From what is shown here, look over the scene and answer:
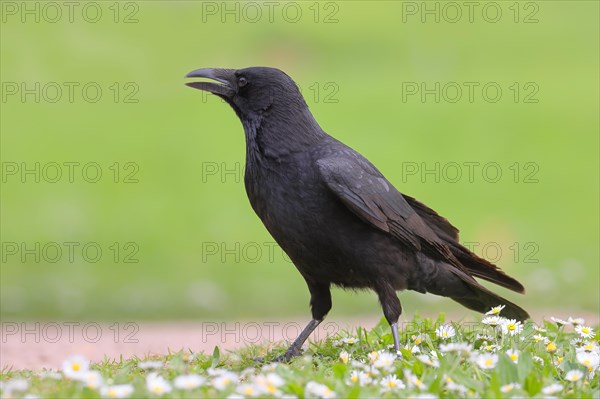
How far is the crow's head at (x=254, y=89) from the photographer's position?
4973mm

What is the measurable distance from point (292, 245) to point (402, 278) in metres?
0.71

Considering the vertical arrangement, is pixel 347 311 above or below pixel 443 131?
below

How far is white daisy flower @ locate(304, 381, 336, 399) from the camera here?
138 inches

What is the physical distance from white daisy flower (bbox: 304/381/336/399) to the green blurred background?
16.7 ft

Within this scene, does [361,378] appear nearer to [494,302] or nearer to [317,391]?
[317,391]

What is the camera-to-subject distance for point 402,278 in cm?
493

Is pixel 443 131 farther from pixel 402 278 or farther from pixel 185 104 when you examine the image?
pixel 402 278

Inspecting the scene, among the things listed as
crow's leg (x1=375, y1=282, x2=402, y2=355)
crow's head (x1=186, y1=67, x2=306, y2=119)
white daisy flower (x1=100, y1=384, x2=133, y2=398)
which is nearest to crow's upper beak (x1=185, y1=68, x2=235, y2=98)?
crow's head (x1=186, y1=67, x2=306, y2=119)

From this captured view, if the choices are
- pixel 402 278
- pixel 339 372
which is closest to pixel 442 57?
pixel 402 278

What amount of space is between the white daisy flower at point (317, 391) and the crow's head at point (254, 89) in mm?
1899

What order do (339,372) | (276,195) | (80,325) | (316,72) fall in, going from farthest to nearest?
(316,72), (80,325), (276,195), (339,372)

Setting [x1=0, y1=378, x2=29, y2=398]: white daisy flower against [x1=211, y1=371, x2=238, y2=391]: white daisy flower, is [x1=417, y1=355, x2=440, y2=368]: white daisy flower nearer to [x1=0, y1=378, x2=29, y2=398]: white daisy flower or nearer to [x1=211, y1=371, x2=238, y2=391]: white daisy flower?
[x1=211, y1=371, x2=238, y2=391]: white daisy flower

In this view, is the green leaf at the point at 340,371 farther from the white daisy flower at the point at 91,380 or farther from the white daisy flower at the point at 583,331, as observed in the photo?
the white daisy flower at the point at 583,331

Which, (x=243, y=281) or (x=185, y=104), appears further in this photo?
(x=185, y=104)
